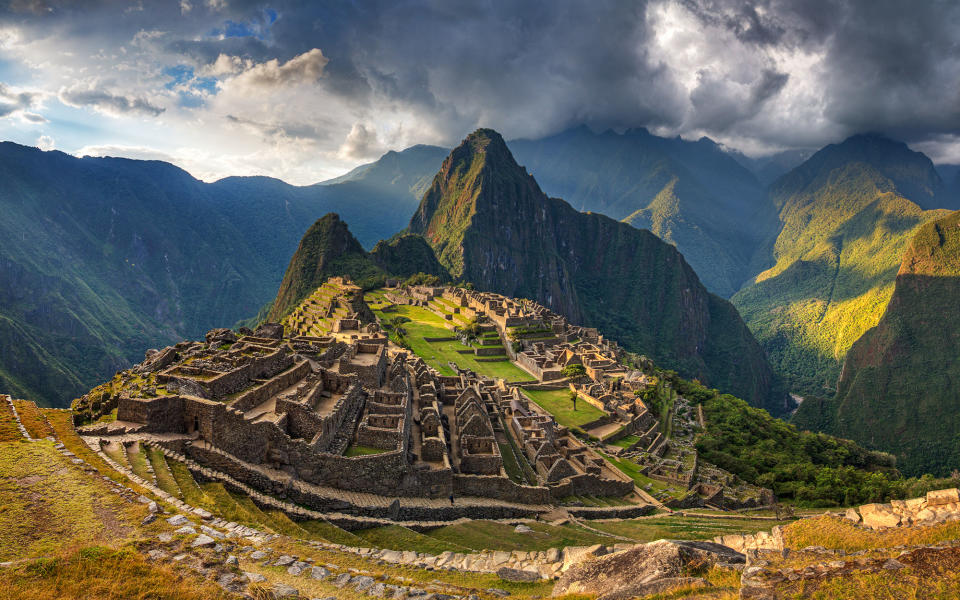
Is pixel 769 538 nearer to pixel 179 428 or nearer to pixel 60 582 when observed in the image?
pixel 60 582

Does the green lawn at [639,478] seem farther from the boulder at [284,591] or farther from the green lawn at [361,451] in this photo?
the boulder at [284,591]

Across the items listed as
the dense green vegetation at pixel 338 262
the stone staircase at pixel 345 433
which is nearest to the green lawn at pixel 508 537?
the stone staircase at pixel 345 433

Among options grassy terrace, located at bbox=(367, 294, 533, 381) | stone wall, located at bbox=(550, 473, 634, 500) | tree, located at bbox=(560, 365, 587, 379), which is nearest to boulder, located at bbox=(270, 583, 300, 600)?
stone wall, located at bbox=(550, 473, 634, 500)

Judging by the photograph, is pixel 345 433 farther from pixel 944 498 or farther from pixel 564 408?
pixel 564 408

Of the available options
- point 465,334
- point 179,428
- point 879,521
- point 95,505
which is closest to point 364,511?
point 179,428

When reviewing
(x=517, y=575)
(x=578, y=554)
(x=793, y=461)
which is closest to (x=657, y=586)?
(x=517, y=575)

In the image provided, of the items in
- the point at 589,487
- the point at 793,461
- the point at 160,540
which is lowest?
the point at 793,461
